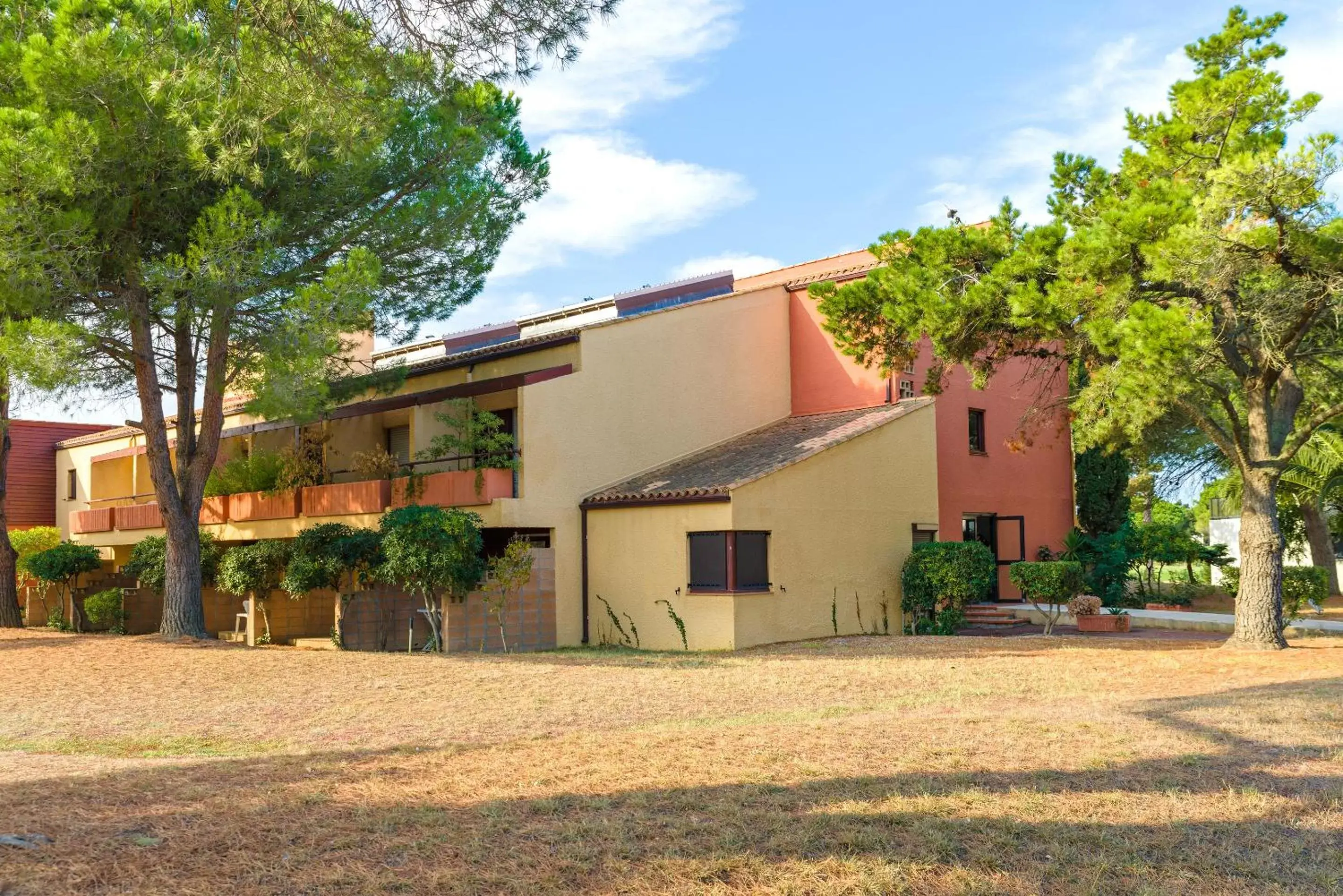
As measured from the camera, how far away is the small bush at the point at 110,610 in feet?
73.6

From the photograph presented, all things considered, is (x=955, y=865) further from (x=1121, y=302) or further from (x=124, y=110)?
(x=124, y=110)

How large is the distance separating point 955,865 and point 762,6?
27.7 ft

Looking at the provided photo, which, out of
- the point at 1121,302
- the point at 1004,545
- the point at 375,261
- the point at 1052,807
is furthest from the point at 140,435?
the point at 1052,807

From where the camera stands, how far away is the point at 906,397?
24.1 meters

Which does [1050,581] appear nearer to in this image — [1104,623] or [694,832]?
[1104,623]

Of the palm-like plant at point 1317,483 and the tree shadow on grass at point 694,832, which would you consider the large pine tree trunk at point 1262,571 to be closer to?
the tree shadow on grass at point 694,832

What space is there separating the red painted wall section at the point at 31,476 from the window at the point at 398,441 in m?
17.5

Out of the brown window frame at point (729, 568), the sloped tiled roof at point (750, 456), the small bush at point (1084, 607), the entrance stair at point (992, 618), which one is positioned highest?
the sloped tiled roof at point (750, 456)

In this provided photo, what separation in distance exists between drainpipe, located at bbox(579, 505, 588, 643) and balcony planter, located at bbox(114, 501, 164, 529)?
1167 cm

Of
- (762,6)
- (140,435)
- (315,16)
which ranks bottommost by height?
(140,435)

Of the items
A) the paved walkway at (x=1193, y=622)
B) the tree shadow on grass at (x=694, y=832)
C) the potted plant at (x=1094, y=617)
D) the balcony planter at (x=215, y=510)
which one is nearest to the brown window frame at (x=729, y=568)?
the potted plant at (x=1094, y=617)

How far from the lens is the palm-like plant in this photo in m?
28.0

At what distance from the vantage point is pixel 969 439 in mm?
25219

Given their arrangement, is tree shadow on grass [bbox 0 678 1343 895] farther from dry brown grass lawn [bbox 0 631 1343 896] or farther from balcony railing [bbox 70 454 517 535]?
balcony railing [bbox 70 454 517 535]
